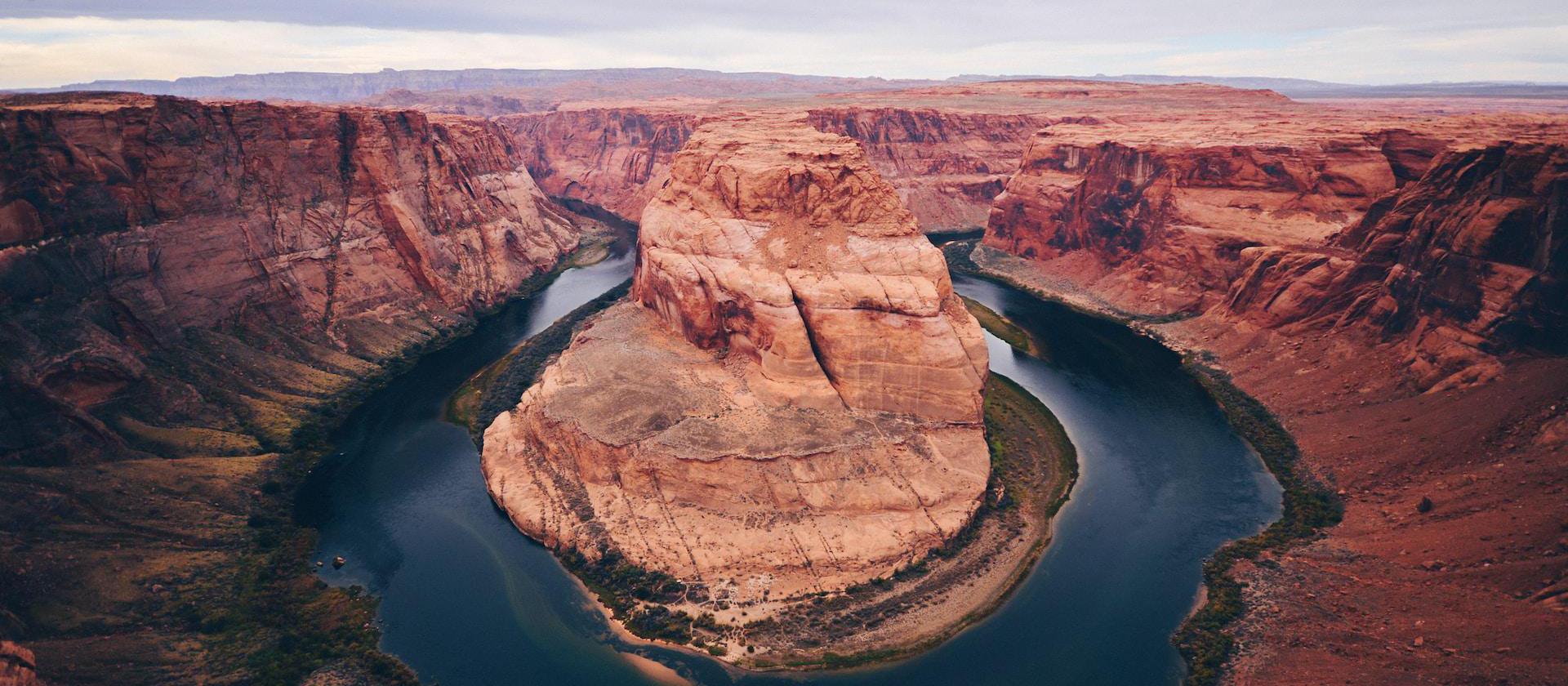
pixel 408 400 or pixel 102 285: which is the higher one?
pixel 102 285

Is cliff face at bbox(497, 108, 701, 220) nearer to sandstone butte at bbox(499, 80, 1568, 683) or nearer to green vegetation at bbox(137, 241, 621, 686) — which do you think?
sandstone butte at bbox(499, 80, 1568, 683)

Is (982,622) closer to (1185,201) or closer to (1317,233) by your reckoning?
(1317,233)

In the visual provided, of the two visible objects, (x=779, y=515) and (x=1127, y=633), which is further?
(x=779, y=515)

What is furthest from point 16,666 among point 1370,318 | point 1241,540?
point 1370,318

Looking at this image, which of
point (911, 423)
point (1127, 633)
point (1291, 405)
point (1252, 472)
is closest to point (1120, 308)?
point (1291, 405)

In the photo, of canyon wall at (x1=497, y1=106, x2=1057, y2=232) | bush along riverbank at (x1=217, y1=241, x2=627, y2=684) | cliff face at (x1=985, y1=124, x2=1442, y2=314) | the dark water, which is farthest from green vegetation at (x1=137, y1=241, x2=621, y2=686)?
canyon wall at (x1=497, y1=106, x2=1057, y2=232)

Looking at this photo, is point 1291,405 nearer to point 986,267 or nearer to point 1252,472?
point 1252,472
